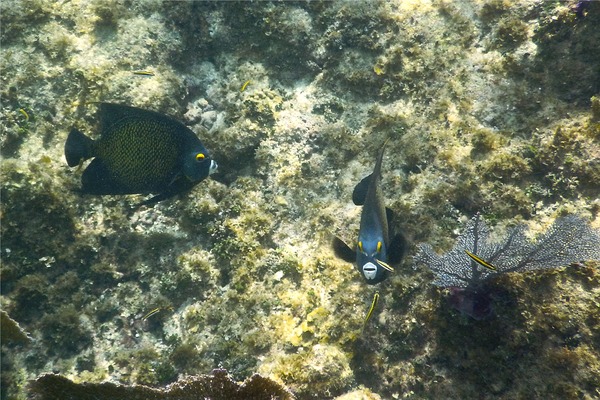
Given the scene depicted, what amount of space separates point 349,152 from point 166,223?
91.6 inches

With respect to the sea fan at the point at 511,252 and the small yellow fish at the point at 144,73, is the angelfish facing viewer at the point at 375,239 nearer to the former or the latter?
the sea fan at the point at 511,252

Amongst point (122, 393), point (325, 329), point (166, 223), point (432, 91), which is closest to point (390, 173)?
point (432, 91)

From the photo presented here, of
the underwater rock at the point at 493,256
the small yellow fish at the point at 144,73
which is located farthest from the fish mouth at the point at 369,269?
the small yellow fish at the point at 144,73

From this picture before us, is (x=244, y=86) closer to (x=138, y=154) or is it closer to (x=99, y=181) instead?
(x=138, y=154)

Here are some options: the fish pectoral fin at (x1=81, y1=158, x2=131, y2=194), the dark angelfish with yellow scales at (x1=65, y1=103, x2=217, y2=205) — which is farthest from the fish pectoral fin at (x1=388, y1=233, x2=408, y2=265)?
the fish pectoral fin at (x1=81, y1=158, x2=131, y2=194)

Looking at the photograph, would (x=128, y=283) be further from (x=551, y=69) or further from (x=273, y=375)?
(x=551, y=69)

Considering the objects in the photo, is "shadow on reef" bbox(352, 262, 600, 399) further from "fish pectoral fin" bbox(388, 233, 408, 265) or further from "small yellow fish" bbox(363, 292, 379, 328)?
"fish pectoral fin" bbox(388, 233, 408, 265)

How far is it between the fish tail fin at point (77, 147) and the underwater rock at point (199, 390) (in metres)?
1.85

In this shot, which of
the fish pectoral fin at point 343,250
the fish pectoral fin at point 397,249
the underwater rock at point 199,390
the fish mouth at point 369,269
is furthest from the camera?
the fish pectoral fin at point 343,250

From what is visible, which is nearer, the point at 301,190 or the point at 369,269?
the point at 369,269

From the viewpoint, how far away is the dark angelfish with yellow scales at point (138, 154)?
3.23 m

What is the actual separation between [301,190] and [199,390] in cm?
238

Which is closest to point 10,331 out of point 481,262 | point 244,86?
point 244,86

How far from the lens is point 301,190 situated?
4.23 metres
